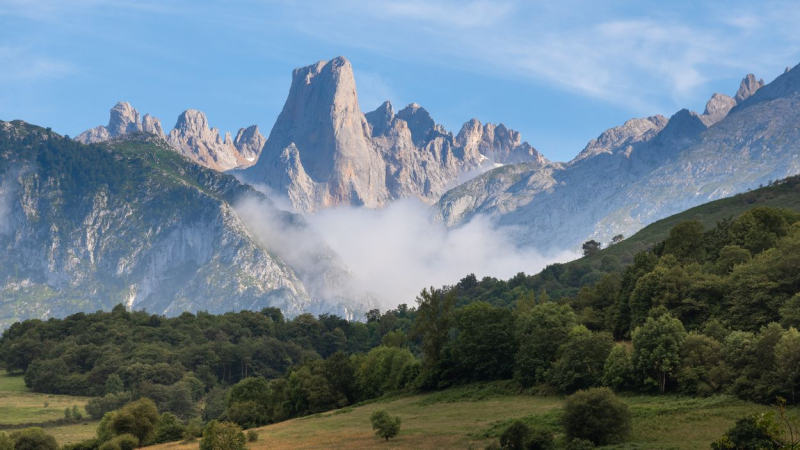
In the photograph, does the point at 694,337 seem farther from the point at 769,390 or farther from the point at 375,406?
the point at 375,406

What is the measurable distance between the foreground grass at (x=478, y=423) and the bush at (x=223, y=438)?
415 cm

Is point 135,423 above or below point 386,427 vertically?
above

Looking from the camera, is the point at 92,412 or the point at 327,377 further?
the point at 92,412

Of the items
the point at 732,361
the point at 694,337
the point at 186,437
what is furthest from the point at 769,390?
the point at 186,437

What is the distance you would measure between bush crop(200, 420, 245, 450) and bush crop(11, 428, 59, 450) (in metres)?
31.8

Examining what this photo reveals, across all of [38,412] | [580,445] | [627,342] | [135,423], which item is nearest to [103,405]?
[38,412]

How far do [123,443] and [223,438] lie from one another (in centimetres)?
3002

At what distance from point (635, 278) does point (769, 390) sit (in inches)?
2421

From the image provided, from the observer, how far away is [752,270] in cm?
10962

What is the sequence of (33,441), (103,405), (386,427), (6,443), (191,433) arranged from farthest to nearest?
(103,405)
(191,433)
(33,441)
(6,443)
(386,427)

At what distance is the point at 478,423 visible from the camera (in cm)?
8469

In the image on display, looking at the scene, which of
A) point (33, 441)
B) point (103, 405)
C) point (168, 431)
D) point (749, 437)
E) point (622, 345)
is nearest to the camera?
point (749, 437)

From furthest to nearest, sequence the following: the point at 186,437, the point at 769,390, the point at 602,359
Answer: the point at 186,437 → the point at 602,359 → the point at 769,390

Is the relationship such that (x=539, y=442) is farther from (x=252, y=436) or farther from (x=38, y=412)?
(x=38, y=412)
